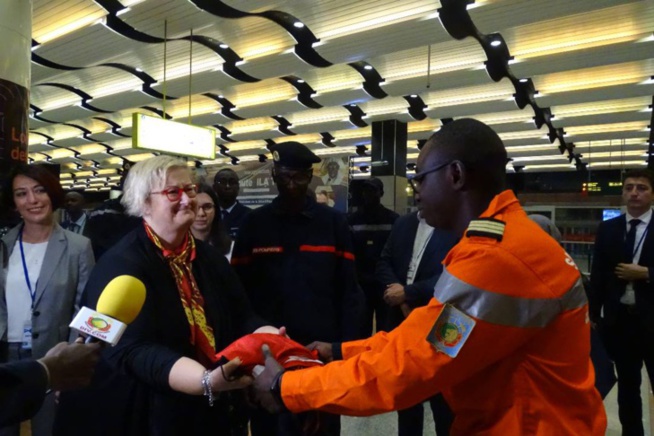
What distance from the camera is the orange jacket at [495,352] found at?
109 cm

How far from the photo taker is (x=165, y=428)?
1.47 m

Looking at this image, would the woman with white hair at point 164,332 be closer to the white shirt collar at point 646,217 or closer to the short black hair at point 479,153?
the short black hair at point 479,153

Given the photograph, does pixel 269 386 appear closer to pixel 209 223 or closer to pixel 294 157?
pixel 294 157

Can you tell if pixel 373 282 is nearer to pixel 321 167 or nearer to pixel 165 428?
pixel 165 428

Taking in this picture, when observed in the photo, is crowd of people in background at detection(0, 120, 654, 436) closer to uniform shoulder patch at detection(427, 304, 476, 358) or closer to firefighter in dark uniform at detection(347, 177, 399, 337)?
uniform shoulder patch at detection(427, 304, 476, 358)

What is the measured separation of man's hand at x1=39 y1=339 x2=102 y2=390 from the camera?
1160 mm

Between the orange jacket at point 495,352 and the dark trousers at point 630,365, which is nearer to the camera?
the orange jacket at point 495,352

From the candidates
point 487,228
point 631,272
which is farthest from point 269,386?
point 631,272

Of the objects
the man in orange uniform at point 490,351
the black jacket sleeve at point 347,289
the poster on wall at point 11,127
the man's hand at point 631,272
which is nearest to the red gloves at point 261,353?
the man in orange uniform at point 490,351

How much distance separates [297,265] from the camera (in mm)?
2309

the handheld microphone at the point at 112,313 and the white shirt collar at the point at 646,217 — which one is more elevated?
the white shirt collar at the point at 646,217

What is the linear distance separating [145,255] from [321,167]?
5.51 m

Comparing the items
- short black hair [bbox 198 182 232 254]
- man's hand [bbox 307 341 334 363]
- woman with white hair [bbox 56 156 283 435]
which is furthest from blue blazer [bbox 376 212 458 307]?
woman with white hair [bbox 56 156 283 435]

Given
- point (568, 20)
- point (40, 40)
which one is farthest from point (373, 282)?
point (40, 40)
